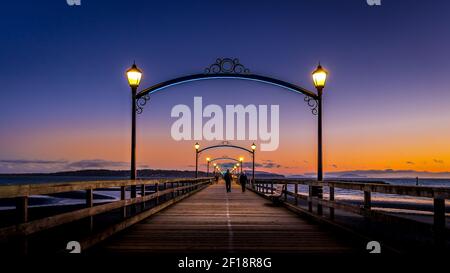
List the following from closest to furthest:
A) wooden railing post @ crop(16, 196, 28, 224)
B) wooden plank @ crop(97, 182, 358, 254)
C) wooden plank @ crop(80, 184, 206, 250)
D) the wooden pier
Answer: wooden railing post @ crop(16, 196, 28, 224), the wooden pier, wooden plank @ crop(80, 184, 206, 250), wooden plank @ crop(97, 182, 358, 254)

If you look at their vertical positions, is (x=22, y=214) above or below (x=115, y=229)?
above

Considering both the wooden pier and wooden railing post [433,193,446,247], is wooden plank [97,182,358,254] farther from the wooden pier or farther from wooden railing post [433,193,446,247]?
wooden railing post [433,193,446,247]

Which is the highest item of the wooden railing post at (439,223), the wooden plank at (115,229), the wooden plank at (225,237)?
the wooden railing post at (439,223)

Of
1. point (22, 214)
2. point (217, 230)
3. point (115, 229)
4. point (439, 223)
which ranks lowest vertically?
point (217, 230)

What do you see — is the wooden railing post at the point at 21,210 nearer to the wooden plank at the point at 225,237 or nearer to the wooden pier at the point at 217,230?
the wooden pier at the point at 217,230

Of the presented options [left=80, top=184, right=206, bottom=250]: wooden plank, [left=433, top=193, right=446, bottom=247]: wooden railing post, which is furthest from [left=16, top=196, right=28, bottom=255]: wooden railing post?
[left=433, top=193, right=446, bottom=247]: wooden railing post

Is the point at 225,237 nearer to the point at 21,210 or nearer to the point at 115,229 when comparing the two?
the point at 115,229

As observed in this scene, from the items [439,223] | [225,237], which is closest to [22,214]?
[225,237]

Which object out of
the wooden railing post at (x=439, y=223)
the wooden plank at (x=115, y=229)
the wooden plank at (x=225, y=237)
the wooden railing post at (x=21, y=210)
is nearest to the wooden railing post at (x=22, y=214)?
the wooden railing post at (x=21, y=210)

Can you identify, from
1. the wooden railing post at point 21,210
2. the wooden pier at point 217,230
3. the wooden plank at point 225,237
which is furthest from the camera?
the wooden plank at point 225,237

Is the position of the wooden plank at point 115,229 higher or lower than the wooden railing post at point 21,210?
lower
